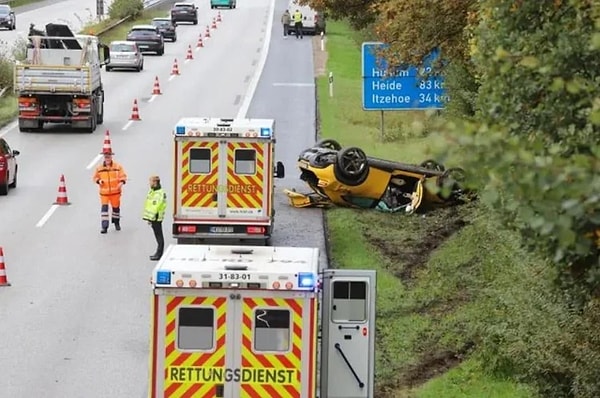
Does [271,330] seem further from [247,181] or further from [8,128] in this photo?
[8,128]

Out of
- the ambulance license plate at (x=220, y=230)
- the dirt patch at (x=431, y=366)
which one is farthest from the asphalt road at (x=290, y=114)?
the dirt patch at (x=431, y=366)

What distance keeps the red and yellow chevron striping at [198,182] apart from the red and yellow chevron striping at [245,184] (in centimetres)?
24

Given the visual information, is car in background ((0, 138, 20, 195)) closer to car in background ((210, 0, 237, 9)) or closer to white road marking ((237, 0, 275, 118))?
white road marking ((237, 0, 275, 118))

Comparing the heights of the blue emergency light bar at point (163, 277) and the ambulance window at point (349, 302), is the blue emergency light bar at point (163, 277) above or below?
above

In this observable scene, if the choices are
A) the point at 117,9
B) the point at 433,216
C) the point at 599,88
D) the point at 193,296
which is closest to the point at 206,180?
the point at 433,216

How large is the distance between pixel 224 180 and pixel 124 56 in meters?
35.8

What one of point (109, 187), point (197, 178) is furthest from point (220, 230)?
point (109, 187)

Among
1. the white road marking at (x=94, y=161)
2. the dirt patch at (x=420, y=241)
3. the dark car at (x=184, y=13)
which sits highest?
the dark car at (x=184, y=13)

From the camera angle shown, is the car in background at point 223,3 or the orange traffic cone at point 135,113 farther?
the car in background at point 223,3

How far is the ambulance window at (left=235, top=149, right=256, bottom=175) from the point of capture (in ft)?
73.4

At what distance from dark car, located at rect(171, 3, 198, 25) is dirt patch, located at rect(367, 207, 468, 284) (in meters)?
57.1

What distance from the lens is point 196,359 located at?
11609 mm

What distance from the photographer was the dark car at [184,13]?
81.7 m

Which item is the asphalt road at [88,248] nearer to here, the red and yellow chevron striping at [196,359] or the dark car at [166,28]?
the red and yellow chevron striping at [196,359]
